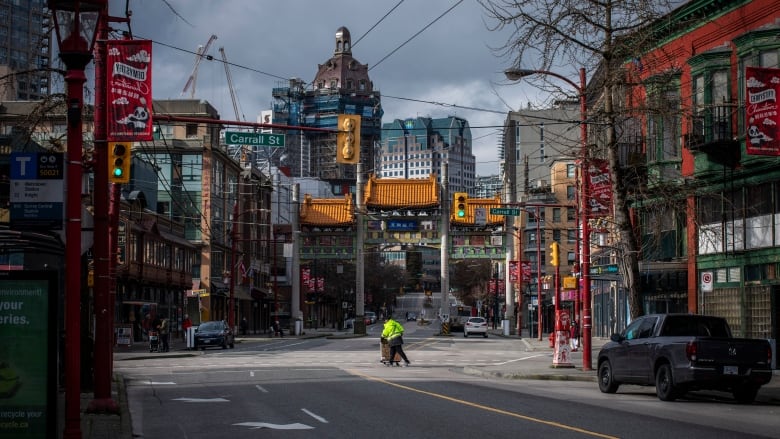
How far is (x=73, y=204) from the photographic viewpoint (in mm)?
11734

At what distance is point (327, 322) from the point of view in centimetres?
14662

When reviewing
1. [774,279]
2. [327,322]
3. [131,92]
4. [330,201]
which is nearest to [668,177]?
[774,279]

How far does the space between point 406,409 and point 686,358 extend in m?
5.86

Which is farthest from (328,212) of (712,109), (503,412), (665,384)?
(503,412)

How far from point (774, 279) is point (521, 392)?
11357 mm

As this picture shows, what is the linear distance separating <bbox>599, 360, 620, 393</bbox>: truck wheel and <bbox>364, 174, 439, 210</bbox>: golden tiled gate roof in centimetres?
5822

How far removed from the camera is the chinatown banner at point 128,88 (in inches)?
637

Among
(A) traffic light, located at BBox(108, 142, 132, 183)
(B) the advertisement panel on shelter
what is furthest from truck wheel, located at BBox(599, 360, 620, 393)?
(B) the advertisement panel on shelter

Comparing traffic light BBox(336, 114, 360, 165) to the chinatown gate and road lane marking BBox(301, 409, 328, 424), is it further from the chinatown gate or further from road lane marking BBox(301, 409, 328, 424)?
the chinatown gate

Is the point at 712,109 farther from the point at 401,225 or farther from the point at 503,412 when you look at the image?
the point at 401,225

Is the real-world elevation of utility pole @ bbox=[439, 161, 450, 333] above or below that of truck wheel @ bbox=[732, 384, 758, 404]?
above

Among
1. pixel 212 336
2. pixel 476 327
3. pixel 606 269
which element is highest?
pixel 606 269

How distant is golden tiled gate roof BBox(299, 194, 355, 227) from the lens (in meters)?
82.0

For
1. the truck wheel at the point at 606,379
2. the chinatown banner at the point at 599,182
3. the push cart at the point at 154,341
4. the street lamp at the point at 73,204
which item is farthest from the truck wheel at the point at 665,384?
the push cart at the point at 154,341
